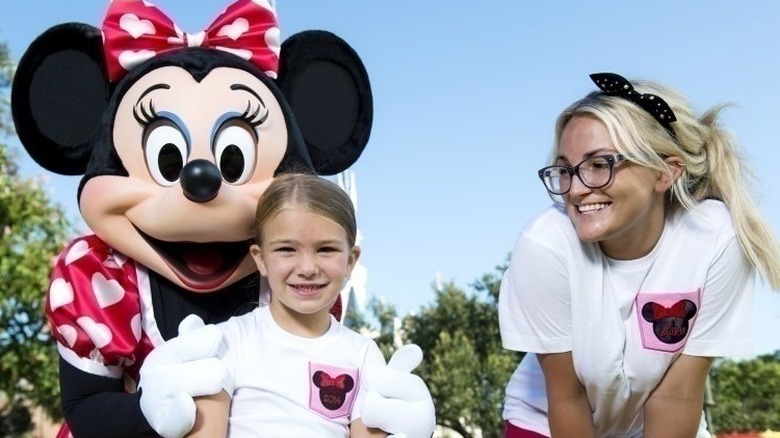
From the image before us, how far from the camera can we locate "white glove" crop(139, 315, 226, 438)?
7.76 ft

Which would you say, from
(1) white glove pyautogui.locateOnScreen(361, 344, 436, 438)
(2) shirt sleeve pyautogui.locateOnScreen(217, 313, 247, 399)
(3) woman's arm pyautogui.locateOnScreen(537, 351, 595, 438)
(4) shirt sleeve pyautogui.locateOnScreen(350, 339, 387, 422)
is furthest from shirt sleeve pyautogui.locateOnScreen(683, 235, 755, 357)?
(2) shirt sleeve pyautogui.locateOnScreen(217, 313, 247, 399)

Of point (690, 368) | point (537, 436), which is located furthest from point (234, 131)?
point (690, 368)

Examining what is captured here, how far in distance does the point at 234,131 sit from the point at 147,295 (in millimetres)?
611

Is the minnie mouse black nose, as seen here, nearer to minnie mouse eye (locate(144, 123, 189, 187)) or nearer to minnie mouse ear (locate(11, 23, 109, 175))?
minnie mouse eye (locate(144, 123, 189, 187))

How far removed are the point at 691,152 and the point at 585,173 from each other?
38cm

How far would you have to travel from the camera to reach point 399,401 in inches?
101

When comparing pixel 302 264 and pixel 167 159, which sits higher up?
pixel 167 159

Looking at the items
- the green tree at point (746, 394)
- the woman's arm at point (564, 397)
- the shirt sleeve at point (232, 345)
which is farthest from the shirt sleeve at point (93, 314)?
the green tree at point (746, 394)

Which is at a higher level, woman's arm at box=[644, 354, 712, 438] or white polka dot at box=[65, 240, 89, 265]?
white polka dot at box=[65, 240, 89, 265]

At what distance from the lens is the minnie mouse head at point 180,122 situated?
2.95 metres

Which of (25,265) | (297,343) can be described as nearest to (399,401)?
(297,343)

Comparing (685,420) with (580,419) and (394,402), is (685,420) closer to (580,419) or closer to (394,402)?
(580,419)

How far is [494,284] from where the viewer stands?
2019 centimetres

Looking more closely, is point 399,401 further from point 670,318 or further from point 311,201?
point 670,318
